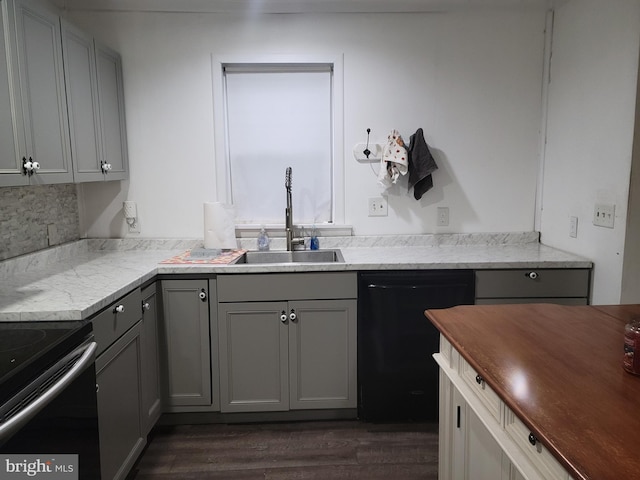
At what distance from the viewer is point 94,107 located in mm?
2525

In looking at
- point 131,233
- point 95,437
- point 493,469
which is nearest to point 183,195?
point 131,233

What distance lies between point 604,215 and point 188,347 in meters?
2.18

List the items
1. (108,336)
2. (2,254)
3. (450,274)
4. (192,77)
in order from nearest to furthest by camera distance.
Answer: (108,336) < (2,254) < (450,274) < (192,77)

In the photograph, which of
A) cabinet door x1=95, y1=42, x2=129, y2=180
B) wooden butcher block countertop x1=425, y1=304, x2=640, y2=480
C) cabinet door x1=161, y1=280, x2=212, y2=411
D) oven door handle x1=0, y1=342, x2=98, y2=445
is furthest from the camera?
cabinet door x1=95, y1=42, x2=129, y2=180

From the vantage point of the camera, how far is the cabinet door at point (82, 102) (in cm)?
227

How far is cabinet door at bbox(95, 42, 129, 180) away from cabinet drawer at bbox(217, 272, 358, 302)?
92 cm

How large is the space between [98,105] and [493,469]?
2428 mm

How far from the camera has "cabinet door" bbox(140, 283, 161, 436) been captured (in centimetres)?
230

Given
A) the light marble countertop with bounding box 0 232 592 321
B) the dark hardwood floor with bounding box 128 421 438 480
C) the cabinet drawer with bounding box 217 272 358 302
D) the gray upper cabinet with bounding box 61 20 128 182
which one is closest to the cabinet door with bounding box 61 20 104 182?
the gray upper cabinet with bounding box 61 20 128 182

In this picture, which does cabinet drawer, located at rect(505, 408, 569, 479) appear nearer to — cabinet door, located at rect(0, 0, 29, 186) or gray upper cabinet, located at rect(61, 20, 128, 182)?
cabinet door, located at rect(0, 0, 29, 186)

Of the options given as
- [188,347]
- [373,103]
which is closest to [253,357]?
[188,347]

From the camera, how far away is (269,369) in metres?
2.60

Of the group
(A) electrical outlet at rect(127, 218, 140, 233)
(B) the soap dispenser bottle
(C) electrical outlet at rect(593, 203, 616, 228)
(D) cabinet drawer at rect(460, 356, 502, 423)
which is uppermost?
(C) electrical outlet at rect(593, 203, 616, 228)

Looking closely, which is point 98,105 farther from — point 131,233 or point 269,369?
point 269,369
